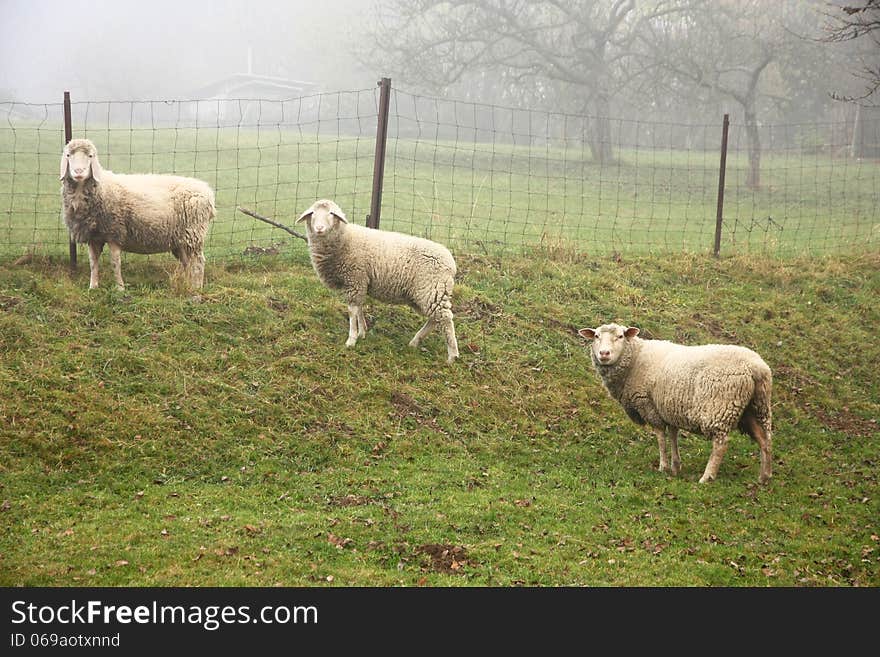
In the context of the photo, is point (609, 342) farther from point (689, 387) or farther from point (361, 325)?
point (361, 325)

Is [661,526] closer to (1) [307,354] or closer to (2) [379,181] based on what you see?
(1) [307,354]

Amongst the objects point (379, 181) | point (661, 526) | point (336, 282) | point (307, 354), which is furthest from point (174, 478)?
point (379, 181)

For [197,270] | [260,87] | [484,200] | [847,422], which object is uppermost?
[260,87]

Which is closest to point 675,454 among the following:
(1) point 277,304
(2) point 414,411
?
(2) point 414,411

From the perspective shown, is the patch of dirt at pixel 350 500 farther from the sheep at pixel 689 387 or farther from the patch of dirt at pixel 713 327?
the patch of dirt at pixel 713 327

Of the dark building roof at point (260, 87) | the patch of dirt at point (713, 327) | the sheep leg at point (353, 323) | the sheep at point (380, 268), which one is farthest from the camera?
the dark building roof at point (260, 87)

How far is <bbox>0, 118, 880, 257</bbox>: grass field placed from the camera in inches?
648

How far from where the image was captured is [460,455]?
9141mm

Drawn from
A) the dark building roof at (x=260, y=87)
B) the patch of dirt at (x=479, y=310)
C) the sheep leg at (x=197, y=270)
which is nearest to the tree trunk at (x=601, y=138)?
the patch of dirt at (x=479, y=310)

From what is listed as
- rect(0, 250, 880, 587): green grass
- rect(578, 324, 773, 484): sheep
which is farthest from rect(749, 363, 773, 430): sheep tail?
rect(0, 250, 880, 587): green grass

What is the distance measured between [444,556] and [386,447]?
231 cm

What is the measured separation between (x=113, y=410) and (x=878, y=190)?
92.7 ft

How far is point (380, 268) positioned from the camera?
35.1 ft

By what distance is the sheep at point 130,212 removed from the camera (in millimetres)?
10883
